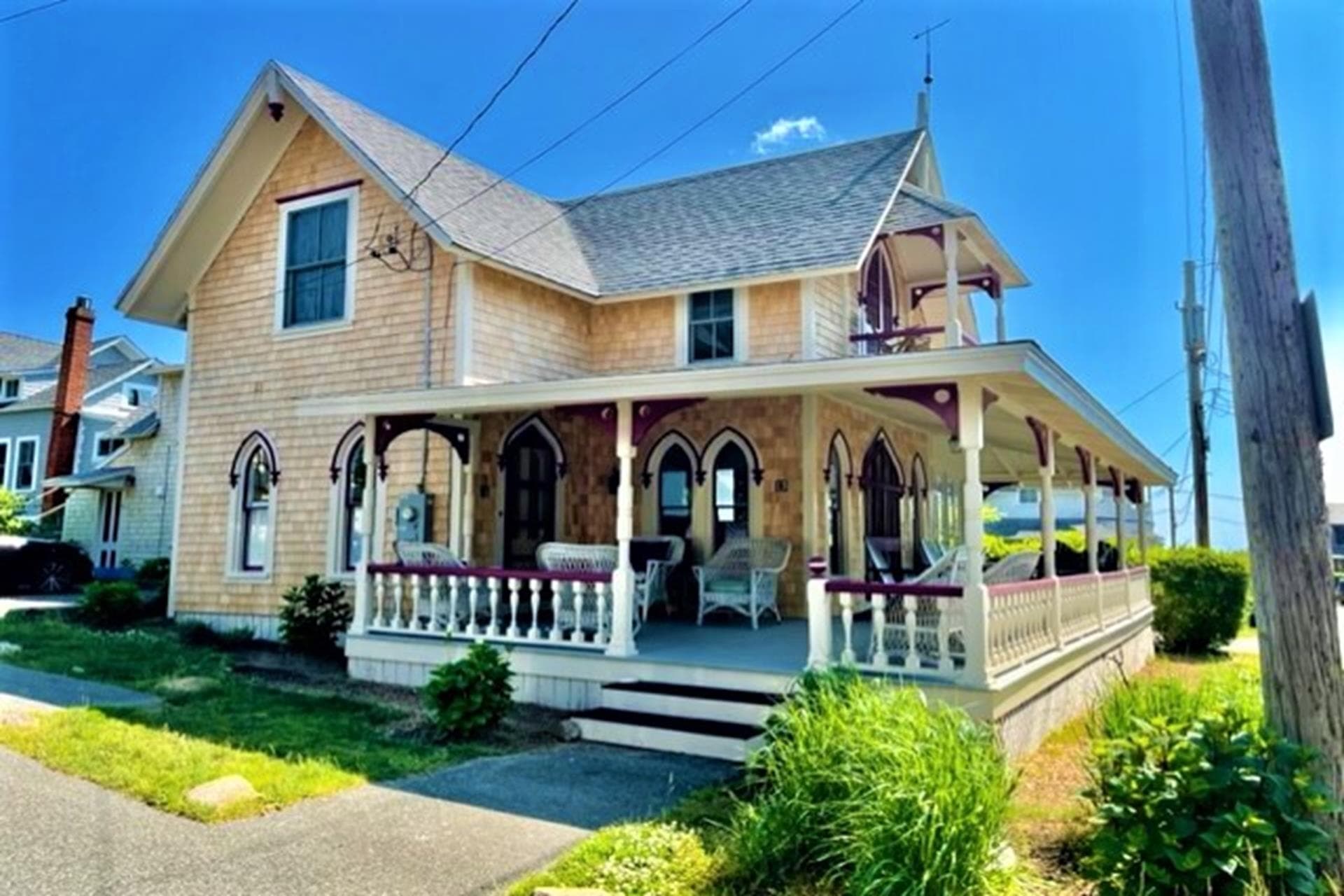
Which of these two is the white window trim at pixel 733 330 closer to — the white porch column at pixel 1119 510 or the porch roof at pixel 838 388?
the porch roof at pixel 838 388

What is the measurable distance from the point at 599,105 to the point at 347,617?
7.49 metres

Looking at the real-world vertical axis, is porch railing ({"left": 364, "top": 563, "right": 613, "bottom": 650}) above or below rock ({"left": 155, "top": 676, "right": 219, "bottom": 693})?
above

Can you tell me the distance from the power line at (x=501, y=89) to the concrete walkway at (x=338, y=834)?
717cm

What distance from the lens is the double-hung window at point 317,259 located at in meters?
12.8

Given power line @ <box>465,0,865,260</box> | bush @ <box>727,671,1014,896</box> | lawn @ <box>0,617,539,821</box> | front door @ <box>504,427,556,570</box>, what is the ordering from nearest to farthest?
bush @ <box>727,671,1014,896</box>, lawn @ <box>0,617,539,821</box>, power line @ <box>465,0,865,260</box>, front door @ <box>504,427,556,570</box>

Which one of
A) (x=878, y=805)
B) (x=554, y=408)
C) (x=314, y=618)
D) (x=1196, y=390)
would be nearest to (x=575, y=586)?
(x=554, y=408)

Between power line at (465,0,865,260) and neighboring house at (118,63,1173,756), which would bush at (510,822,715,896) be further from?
power line at (465,0,865,260)

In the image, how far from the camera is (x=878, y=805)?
3.88m

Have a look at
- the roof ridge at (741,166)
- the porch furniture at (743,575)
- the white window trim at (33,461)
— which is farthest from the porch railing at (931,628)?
the white window trim at (33,461)

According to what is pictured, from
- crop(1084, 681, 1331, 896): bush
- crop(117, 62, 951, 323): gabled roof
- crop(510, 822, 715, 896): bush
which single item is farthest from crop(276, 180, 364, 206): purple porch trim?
crop(1084, 681, 1331, 896): bush

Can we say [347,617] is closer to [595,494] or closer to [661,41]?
[595,494]

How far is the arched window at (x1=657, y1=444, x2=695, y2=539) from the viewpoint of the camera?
1227 centimetres

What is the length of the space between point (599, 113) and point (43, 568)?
58.3 feet

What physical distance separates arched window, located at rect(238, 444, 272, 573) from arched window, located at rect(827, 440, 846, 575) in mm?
8114
